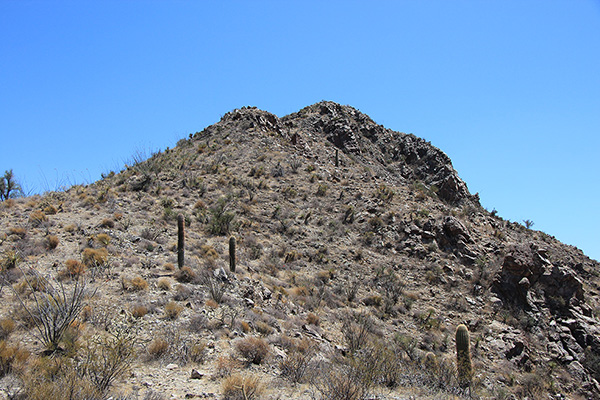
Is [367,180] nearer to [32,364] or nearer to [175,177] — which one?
[175,177]

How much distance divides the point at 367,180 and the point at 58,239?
847 inches

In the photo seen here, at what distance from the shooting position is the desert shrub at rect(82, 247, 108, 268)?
41.0ft

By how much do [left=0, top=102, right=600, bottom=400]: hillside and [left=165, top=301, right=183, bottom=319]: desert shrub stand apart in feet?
0.17

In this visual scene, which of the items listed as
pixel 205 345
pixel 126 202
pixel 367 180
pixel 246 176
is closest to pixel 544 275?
pixel 367 180

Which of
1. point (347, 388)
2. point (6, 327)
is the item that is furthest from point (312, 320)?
point (6, 327)

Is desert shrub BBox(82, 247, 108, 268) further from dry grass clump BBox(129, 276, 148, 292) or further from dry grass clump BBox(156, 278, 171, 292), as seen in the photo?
dry grass clump BBox(156, 278, 171, 292)

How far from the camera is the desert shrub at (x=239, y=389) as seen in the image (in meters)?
6.98

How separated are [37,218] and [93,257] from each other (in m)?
4.79

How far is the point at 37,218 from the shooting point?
1523cm

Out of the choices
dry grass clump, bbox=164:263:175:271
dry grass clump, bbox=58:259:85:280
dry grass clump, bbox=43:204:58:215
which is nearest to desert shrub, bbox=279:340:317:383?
dry grass clump, bbox=164:263:175:271

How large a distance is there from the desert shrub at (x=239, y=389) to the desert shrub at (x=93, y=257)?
7.66 m

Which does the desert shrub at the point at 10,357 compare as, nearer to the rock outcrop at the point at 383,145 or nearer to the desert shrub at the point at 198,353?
the desert shrub at the point at 198,353

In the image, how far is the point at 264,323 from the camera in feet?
38.0

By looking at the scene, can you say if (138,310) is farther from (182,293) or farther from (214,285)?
(214,285)
